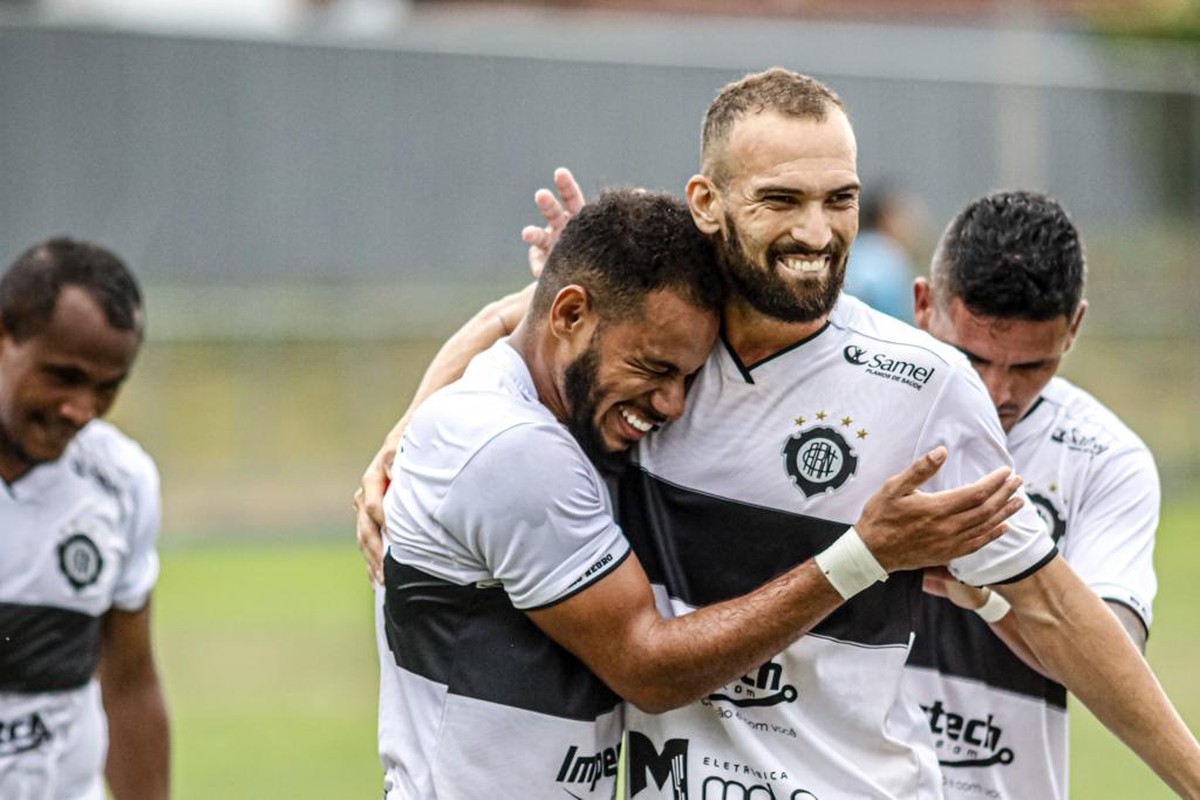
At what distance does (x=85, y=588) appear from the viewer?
5.79 m

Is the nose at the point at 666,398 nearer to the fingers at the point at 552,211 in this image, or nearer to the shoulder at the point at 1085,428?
the fingers at the point at 552,211

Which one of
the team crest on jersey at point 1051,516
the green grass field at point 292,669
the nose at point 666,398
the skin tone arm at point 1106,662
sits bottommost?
the green grass field at point 292,669

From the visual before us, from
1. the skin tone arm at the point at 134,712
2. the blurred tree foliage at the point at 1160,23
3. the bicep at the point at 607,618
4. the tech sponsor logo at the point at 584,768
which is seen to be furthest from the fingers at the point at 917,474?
the blurred tree foliage at the point at 1160,23

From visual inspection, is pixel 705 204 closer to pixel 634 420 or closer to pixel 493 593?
pixel 634 420

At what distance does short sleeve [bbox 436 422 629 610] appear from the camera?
4.12 m

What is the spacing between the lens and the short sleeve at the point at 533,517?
162 inches

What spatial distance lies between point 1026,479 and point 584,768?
153 cm

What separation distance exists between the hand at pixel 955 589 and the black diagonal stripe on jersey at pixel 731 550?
0.72 ft

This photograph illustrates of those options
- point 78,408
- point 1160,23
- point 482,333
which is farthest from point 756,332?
point 1160,23

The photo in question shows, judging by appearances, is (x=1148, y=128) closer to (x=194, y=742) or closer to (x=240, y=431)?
(x=240, y=431)

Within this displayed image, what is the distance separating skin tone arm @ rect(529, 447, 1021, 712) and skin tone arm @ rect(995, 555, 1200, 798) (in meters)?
0.43

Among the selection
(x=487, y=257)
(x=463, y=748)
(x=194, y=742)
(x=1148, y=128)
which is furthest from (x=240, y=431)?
(x=463, y=748)

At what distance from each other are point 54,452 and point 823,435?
267 cm

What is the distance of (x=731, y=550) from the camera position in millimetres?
4344
